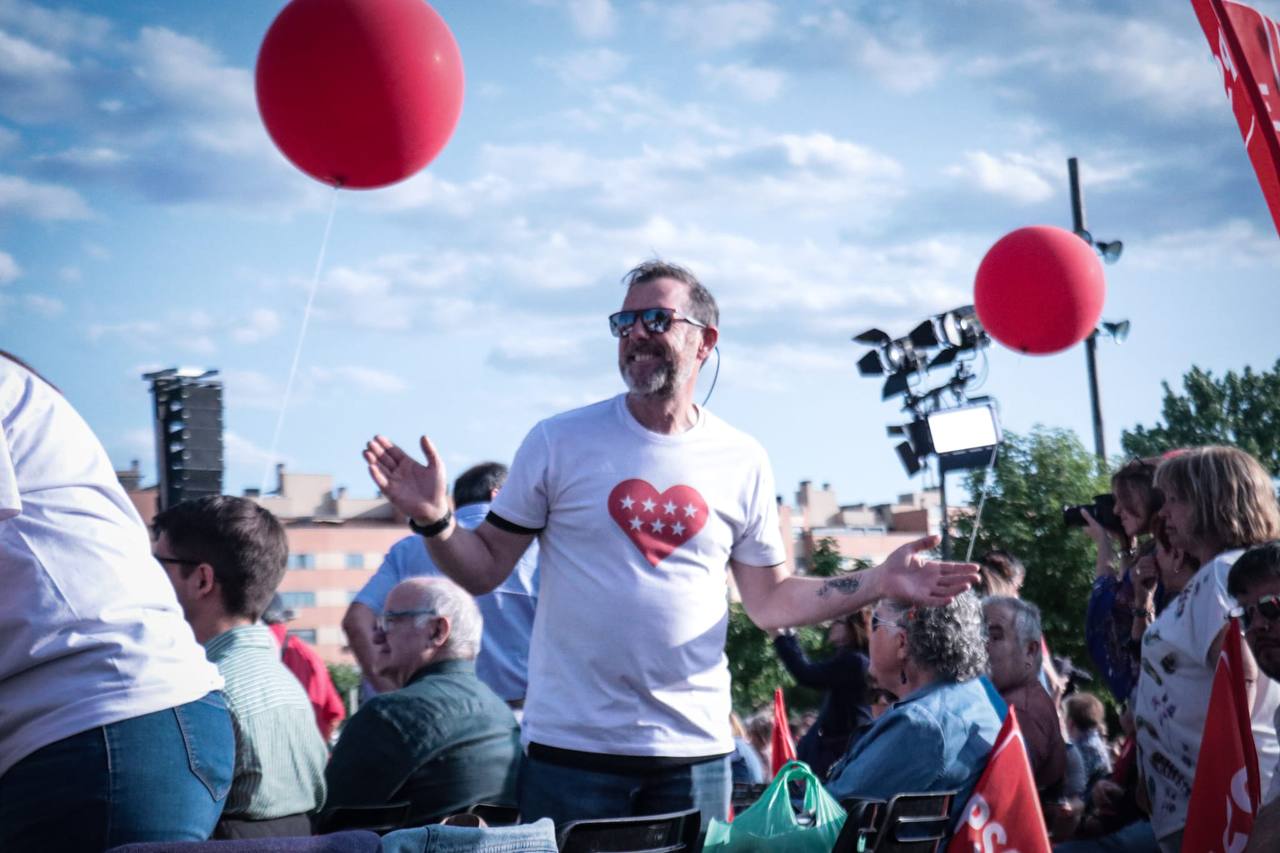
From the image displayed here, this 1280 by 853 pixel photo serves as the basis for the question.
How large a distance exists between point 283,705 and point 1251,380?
47919 millimetres

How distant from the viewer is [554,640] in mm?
3109

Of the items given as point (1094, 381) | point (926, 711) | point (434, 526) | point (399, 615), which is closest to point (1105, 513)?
Answer: point (926, 711)

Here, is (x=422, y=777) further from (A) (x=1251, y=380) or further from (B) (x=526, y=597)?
(A) (x=1251, y=380)

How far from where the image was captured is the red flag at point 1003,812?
3.62 metres

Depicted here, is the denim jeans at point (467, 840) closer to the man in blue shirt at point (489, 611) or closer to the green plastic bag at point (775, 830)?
the green plastic bag at point (775, 830)

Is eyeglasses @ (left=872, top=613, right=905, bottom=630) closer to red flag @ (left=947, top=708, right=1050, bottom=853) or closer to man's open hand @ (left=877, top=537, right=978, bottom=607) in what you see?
red flag @ (left=947, top=708, right=1050, bottom=853)

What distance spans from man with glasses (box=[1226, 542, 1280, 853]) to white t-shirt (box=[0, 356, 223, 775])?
7.29ft

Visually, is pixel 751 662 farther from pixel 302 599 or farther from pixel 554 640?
pixel 302 599

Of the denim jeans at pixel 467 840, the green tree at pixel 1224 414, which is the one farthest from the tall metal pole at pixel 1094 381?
the green tree at pixel 1224 414

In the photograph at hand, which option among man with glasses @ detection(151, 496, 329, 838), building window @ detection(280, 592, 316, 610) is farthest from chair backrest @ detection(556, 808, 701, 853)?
building window @ detection(280, 592, 316, 610)

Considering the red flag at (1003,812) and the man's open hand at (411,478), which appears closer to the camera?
the man's open hand at (411,478)

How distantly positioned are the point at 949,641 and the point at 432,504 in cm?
174

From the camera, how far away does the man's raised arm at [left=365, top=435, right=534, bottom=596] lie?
2.95 m

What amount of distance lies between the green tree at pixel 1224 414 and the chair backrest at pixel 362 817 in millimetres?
43396
